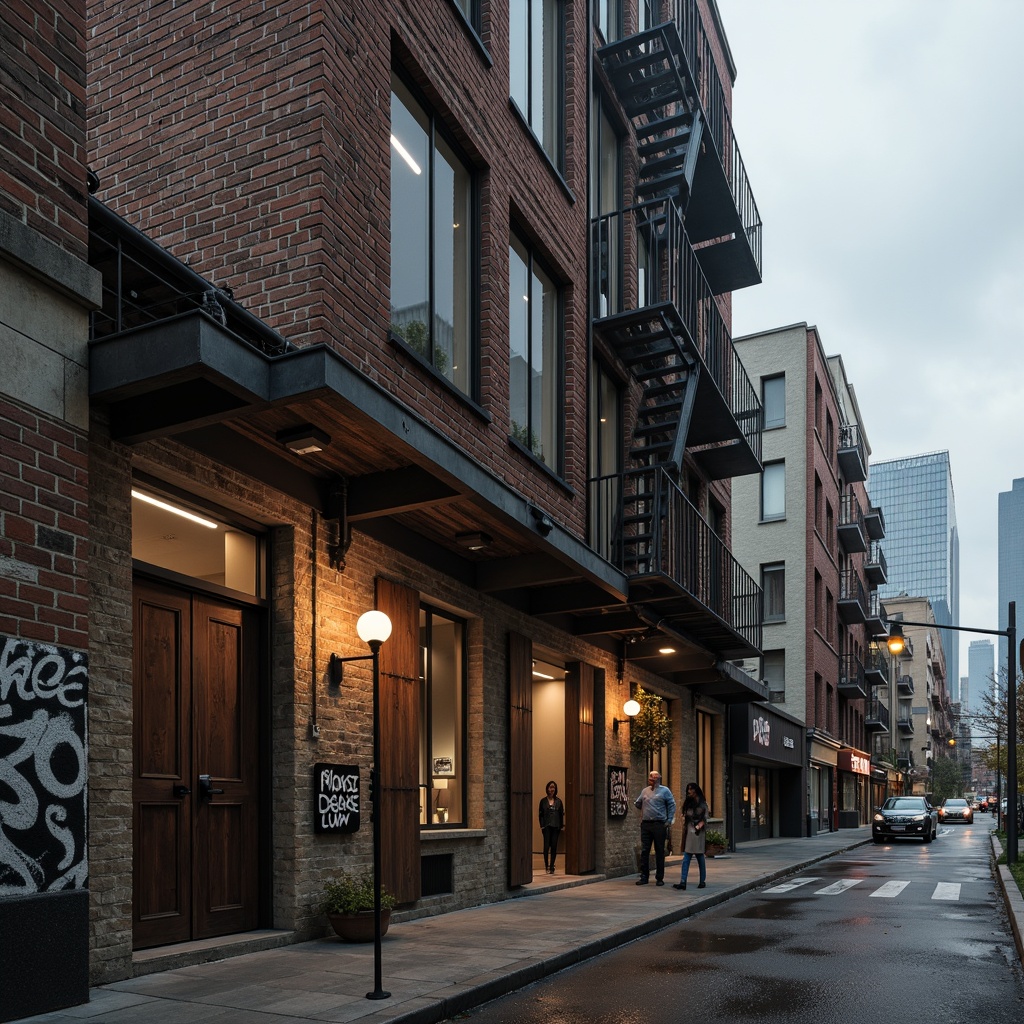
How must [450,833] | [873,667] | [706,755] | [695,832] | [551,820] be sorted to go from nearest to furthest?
[450,833] < [695,832] < [551,820] < [706,755] < [873,667]

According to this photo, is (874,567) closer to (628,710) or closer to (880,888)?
(880,888)

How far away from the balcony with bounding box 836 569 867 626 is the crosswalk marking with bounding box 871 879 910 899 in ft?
94.0

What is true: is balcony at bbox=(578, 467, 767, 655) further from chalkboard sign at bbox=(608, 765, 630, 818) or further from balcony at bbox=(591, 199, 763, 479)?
chalkboard sign at bbox=(608, 765, 630, 818)

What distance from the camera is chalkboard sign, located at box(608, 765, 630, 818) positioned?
18109mm

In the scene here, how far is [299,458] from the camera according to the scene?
32.6ft

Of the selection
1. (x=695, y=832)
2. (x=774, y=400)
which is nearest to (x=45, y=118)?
(x=695, y=832)

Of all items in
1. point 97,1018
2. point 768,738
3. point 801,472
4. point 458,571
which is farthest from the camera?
point 801,472

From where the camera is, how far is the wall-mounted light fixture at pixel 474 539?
40.5ft

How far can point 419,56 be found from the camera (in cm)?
1141

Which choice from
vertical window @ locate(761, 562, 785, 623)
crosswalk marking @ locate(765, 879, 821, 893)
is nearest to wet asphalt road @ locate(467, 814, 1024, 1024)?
crosswalk marking @ locate(765, 879, 821, 893)

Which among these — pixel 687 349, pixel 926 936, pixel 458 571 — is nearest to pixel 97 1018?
pixel 458 571

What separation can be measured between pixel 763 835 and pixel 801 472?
12.4m

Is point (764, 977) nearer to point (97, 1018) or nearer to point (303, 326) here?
point (97, 1018)

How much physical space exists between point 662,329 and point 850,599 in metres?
32.7
